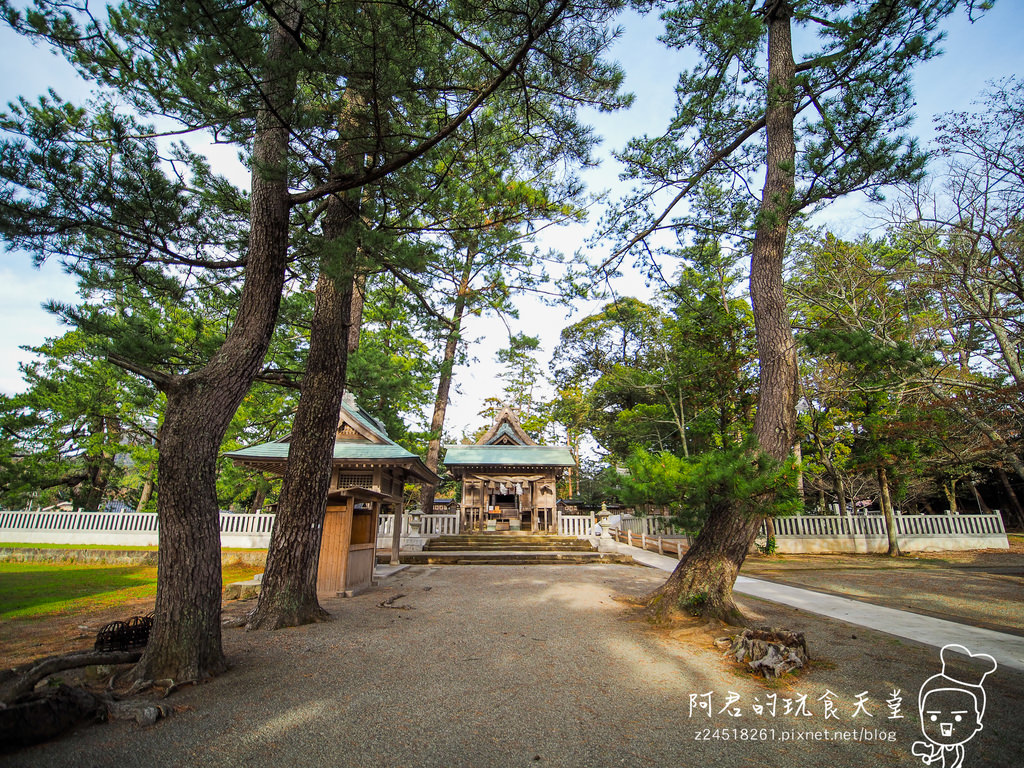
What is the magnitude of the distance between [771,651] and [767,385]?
2.75 meters

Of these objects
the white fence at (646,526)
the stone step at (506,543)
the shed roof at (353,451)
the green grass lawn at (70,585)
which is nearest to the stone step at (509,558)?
the stone step at (506,543)

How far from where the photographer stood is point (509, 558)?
1177 cm

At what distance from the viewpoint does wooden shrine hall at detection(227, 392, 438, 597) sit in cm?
700

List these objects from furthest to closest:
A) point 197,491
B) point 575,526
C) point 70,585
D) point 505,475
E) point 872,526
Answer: point 505,475, point 575,526, point 872,526, point 70,585, point 197,491

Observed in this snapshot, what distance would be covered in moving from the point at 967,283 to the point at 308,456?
11.0 metres

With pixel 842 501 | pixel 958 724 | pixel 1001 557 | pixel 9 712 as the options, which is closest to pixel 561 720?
pixel 958 724

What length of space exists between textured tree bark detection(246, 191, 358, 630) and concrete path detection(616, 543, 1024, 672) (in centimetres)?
632

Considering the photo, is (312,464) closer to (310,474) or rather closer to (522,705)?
(310,474)

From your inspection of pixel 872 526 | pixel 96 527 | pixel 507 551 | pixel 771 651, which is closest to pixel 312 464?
pixel 771 651

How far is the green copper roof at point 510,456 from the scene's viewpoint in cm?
1655

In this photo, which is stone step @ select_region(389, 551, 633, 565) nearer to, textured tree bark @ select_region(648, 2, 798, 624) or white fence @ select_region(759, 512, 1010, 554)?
white fence @ select_region(759, 512, 1010, 554)

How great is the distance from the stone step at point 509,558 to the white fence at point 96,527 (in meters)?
5.79

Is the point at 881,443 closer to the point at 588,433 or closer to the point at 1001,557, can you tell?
the point at 1001,557

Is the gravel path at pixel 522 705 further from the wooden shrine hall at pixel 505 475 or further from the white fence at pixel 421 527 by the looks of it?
the wooden shrine hall at pixel 505 475
